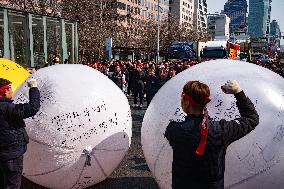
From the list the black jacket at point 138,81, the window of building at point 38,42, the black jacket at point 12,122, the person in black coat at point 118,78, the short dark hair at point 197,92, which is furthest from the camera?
the window of building at point 38,42

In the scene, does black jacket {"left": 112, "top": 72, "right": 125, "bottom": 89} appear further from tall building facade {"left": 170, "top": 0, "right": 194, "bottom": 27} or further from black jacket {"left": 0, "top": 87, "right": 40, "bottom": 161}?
tall building facade {"left": 170, "top": 0, "right": 194, "bottom": 27}

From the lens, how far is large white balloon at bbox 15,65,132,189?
5.24 meters

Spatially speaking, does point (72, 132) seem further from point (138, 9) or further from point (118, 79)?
point (138, 9)

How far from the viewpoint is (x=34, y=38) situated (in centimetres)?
2216

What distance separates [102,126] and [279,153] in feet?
8.28

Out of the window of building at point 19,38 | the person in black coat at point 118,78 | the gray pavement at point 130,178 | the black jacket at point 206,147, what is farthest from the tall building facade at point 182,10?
the black jacket at point 206,147

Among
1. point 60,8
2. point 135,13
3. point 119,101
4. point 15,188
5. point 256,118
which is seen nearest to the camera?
point 256,118

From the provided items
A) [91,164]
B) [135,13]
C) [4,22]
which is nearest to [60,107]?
[91,164]

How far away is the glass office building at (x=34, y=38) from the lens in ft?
65.1

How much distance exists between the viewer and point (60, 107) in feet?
17.4

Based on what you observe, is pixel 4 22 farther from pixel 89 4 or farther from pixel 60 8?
pixel 89 4

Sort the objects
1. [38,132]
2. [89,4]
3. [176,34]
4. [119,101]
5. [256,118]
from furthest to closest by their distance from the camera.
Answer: [176,34]
[89,4]
[119,101]
[38,132]
[256,118]

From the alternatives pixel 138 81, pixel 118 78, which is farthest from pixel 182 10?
pixel 138 81

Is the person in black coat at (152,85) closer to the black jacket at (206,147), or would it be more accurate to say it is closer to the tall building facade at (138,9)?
the black jacket at (206,147)
